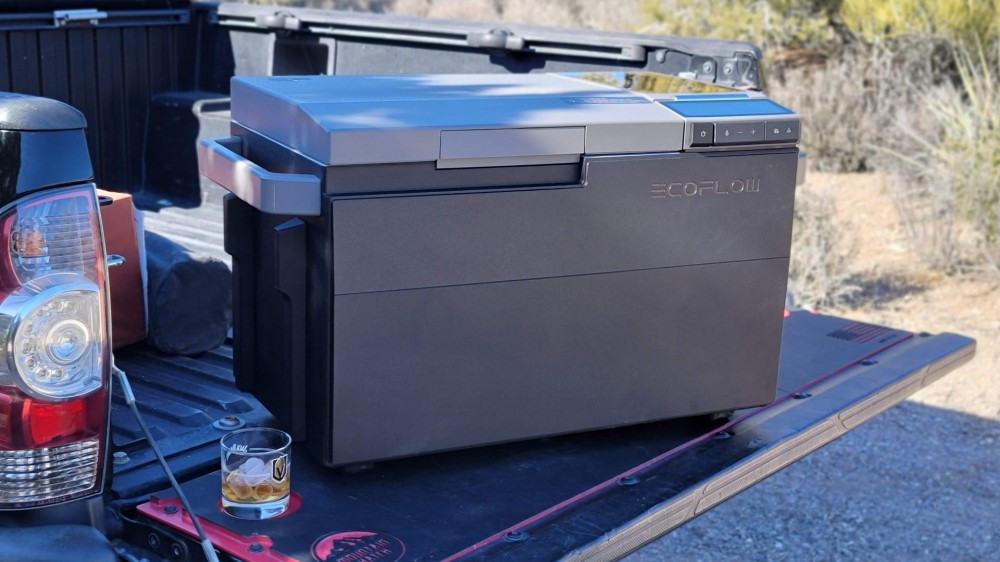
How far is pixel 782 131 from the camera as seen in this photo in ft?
5.75

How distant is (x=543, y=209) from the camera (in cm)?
158

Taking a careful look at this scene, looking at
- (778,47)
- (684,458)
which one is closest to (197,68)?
(684,458)

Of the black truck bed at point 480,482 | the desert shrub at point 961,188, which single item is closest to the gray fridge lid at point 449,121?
the black truck bed at point 480,482

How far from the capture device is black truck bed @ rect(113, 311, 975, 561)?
1.45 metres

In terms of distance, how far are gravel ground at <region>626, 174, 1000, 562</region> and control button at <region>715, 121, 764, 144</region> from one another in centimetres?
204

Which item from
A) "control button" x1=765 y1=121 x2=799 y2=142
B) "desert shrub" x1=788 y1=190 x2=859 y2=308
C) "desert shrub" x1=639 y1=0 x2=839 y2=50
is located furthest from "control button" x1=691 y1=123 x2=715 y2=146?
"desert shrub" x1=639 y1=0 x2=839 y2=50

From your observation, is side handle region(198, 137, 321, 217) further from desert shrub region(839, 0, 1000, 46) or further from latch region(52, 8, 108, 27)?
desert shrub region(839, 0, 1000, 46)

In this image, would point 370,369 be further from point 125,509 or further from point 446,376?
point 125,509

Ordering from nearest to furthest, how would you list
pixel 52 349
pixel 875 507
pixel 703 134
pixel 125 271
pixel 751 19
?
pixel 52 349 < pixel 703 134 < pixel 125 271 < pixel 875 507 < pixel 751 19

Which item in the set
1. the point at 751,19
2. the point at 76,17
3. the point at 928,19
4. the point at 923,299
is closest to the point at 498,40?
the point at 76,17

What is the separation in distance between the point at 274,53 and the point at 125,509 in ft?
7.49

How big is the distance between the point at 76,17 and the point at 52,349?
2.01m

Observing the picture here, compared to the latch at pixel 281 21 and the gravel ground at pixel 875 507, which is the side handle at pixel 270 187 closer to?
the latch at pixel 281 21

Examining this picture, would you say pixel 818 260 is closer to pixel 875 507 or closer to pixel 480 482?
pixel 875 507
